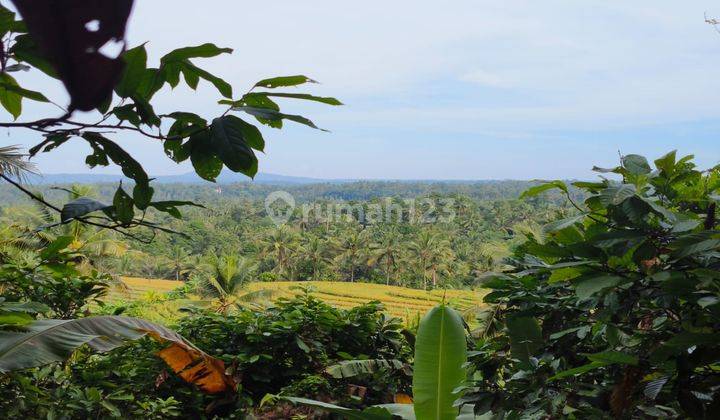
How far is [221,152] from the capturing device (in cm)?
56

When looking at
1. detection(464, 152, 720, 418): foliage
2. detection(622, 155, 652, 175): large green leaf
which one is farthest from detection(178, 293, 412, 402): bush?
detection(622, 155, 652, 175): large green leaf

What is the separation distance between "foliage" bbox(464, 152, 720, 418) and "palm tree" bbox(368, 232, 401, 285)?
36733 millimetres

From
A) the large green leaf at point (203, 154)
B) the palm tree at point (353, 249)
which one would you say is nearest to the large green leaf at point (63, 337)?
the large green leaf at point (203, 154)

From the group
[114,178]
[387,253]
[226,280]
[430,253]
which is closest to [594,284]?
[114,178]

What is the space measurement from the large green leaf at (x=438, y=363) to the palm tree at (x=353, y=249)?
3686 cm

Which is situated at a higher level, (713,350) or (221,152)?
(221,152)

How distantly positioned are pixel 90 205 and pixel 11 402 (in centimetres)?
209

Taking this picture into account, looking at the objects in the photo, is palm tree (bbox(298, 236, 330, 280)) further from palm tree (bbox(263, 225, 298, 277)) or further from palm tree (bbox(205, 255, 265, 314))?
palm tree (bbox(205, 255, 265, 314))

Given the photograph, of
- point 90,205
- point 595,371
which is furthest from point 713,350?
point 90,205

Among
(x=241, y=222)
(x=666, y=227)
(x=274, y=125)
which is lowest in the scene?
(x=241, y=222)

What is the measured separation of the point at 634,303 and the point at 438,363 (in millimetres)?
731

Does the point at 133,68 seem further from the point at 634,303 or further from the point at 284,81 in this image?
the point at 634,303

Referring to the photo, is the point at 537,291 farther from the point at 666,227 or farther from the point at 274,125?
the point at 274,125

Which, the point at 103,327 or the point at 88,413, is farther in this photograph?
the point at 88,413
